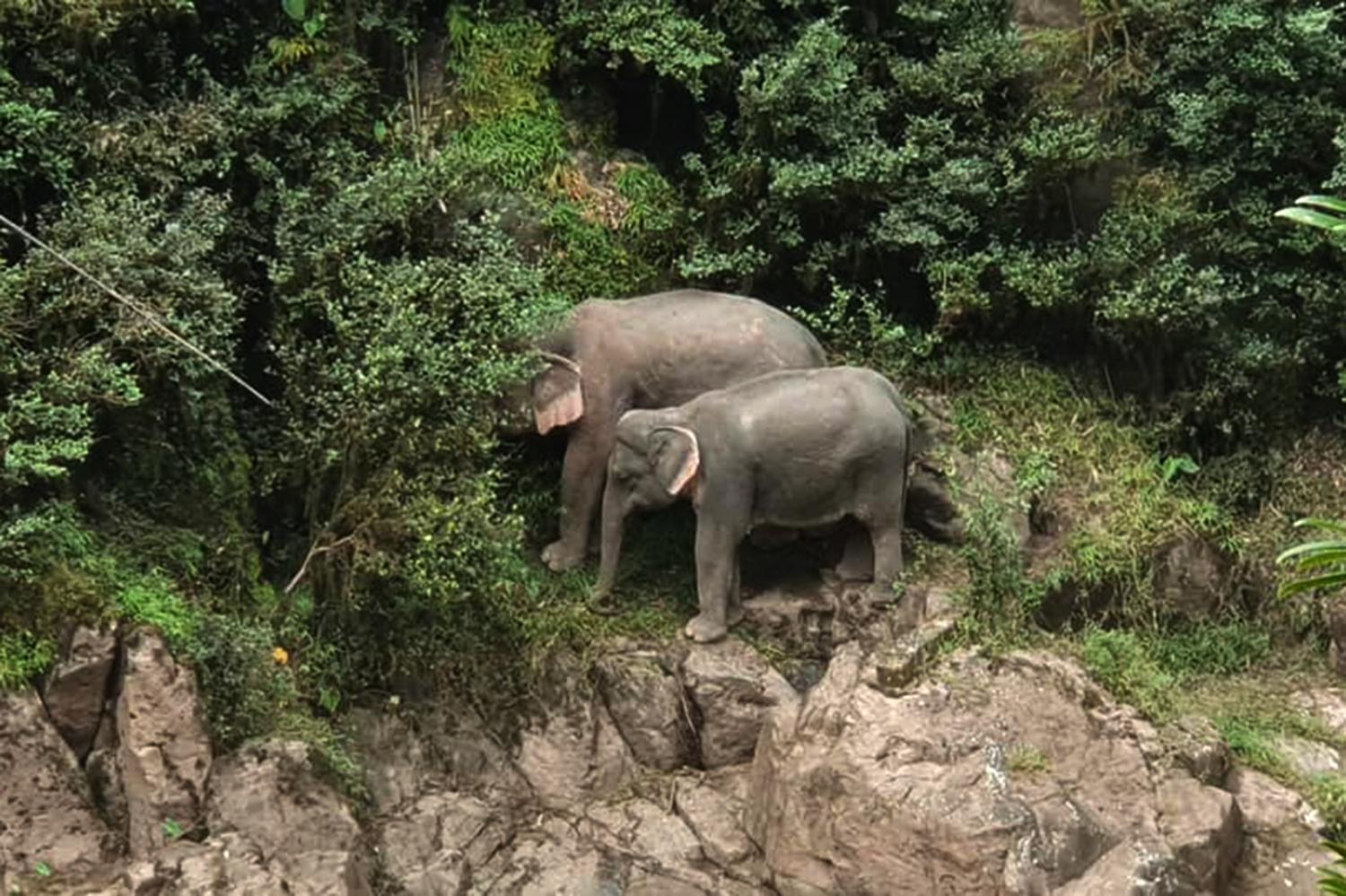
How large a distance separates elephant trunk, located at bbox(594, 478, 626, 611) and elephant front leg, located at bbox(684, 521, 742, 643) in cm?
44

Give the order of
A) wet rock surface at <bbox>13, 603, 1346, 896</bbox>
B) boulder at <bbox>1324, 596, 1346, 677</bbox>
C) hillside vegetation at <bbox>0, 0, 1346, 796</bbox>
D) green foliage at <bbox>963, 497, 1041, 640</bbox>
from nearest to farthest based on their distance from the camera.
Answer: wet rock surface at <bbox>13, 603, 1346, 896</bbox>, hillside vegetation at <bbox>0, 0, 1346, 796</bbox>, green foliage at <bbox>963, 497, 1041, 640</bbox>, boulder at <bbox>1324, 596, 1346, 677</bbox>

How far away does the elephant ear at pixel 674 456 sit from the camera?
860 centimetres

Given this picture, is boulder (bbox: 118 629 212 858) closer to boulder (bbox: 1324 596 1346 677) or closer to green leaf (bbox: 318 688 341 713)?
green leaf (bbox: 318 688 341 713)

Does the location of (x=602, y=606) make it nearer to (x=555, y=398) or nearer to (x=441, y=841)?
(x=555, y=398)

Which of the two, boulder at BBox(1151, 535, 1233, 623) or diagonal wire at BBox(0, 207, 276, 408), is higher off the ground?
diagonal wire at BBox(0, 207, 276, 408)

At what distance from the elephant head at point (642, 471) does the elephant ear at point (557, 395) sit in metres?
0.28

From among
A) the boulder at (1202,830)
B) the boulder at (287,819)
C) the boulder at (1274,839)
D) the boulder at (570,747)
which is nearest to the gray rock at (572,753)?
the boulder at (570,747)

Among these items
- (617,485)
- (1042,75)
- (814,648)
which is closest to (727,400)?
(617,485)

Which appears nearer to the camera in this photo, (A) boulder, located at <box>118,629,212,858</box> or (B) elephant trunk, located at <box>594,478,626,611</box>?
(A) boulder, located at <box>118,629,212,858</box>

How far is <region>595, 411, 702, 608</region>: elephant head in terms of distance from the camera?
862cm

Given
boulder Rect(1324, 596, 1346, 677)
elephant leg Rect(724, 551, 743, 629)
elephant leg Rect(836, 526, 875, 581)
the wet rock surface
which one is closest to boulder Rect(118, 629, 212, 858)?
the wet rock surface

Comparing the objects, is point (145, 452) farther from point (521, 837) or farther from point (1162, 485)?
point (1162, 485)

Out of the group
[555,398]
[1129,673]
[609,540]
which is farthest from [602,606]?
[1129,673]

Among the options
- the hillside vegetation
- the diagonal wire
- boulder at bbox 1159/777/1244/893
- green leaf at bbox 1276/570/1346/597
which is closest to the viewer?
green leaf at bbox 1276/570/1346/597
